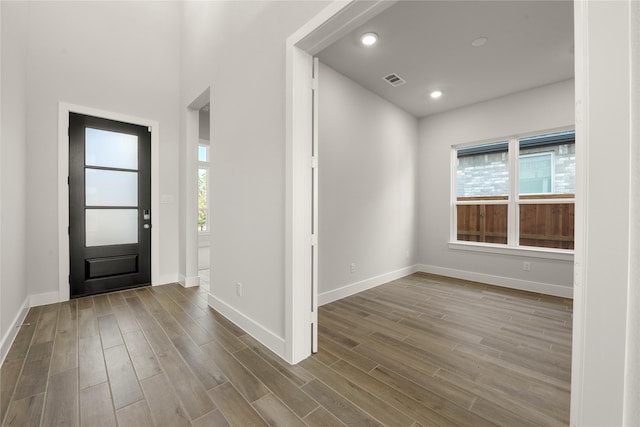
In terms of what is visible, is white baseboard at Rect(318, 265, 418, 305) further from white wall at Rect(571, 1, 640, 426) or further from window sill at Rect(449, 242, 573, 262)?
white wall at Rect(571, 1, 640, 426)

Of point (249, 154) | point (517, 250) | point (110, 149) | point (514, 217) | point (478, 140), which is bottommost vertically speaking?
point (517, 250)

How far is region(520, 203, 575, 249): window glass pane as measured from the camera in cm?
362

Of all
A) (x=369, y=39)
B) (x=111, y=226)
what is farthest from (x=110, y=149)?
(x=369, y=39)

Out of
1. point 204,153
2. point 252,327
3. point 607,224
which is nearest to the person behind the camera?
point 607,224

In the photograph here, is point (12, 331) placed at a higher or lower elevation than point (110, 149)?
lower

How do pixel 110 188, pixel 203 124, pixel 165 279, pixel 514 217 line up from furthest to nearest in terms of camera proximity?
pixel 203 124
pixel 514 217
pixel 165 279
pixel 110 188

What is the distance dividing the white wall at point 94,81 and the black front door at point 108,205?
7.1 inches

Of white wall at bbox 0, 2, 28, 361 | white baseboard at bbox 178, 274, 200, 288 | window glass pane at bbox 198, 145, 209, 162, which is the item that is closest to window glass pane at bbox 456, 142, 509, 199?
white baseboard at bbox 178, 274, 200, 288

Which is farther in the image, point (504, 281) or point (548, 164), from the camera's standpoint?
point (504, 281)

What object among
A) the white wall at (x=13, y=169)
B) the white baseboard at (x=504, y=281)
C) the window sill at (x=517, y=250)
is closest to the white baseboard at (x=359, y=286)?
the white baseboard at (x=504, y=281)

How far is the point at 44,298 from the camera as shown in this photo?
3.01 meters

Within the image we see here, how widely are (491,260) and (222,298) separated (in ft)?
13.0

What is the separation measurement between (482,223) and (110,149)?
18.6 feet

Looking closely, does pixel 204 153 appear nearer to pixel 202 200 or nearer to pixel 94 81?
pixel 202 200
